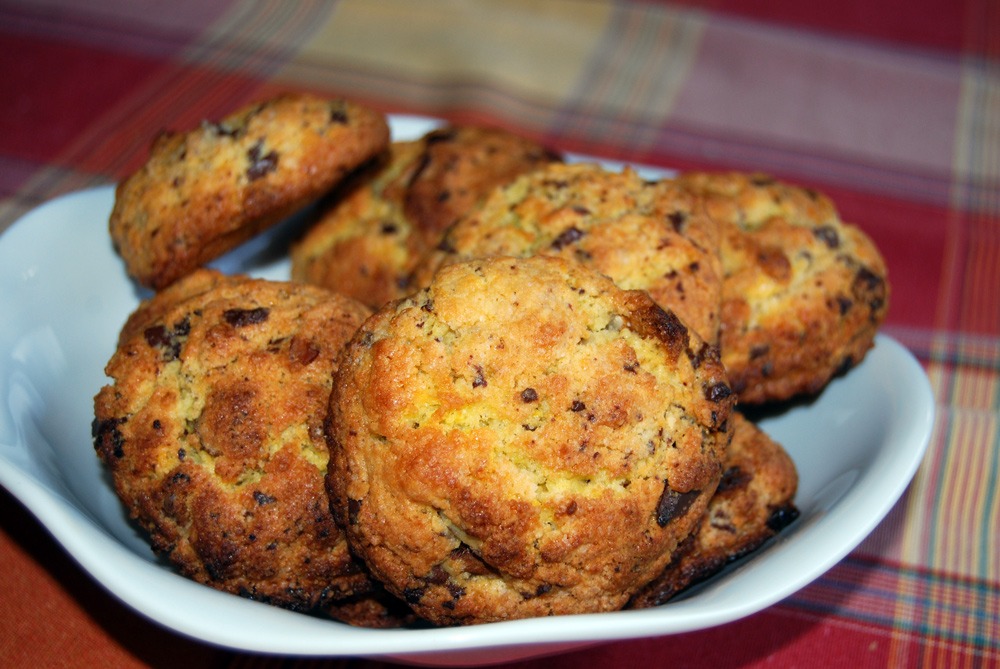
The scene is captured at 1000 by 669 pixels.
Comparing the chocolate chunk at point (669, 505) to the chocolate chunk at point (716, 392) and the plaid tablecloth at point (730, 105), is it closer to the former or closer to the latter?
the chocolate chunk at point (716, 392)

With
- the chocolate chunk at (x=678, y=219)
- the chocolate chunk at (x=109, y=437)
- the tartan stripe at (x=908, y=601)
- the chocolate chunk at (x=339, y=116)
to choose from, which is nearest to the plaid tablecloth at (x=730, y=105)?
the tartan stripe at (x=908, y=601)

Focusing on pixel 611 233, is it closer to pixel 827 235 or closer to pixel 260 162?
pixel 827 235

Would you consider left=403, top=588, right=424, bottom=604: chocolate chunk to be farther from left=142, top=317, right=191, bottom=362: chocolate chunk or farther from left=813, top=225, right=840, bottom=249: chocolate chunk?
left=813, top=225, right=840, bottom=249: chocolate chunk

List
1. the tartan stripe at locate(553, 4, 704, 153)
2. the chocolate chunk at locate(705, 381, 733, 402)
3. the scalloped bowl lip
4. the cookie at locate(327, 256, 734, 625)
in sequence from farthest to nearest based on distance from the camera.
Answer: the tartan stripe at locate(553, 4, 704, 153), the chocolate chunk at locate(705, 381, 733, 402), the cookie at locate(327, 256, 734, 625), the scalloped bowl lip

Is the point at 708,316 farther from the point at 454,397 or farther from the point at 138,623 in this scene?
the point at 138,623

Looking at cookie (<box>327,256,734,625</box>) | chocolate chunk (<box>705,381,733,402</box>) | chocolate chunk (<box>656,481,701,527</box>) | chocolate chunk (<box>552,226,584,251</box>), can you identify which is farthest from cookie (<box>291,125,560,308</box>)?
chocolate chunk (<box>656,481,701,527</box>)

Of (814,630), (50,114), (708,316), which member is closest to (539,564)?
(708,316)

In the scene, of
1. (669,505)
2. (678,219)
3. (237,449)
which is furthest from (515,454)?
(678,219)
